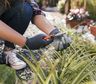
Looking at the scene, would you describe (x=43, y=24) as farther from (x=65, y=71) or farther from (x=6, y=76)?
(x=6, y=76)

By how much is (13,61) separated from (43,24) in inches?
17.4

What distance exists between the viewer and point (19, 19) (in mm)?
3352

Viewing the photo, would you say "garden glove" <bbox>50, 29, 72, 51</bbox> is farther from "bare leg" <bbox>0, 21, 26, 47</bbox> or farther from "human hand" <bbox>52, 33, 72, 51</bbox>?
"bare leg" <bbox>0, 21, 26, 47</bbox>

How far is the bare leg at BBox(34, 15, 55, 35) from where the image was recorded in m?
3.27

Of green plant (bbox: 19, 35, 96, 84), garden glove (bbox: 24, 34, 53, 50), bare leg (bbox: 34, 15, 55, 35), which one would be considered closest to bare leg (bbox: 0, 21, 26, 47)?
garden glove (bbox: 24, 34, 53, 50)

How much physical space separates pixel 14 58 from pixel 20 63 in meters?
0.07

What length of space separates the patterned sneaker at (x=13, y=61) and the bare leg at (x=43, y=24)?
37 centimetres

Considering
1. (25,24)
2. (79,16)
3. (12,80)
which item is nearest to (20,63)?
(25,24)

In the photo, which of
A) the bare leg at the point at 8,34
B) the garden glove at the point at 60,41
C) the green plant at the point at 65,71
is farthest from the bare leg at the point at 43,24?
the bare leg at the point at 8,34

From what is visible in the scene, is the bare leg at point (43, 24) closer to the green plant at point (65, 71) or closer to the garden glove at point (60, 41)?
the garden glove at point (60, 41)

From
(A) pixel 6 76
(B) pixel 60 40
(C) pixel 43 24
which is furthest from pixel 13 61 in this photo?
(A) pixel 6 76

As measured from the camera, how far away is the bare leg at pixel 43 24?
10.7 ft

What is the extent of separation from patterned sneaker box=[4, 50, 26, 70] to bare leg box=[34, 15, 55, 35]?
0.37m

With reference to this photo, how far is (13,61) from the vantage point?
11.2 feet
